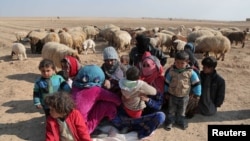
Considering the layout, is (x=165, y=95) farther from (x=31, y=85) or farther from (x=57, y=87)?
(x=31, y=85)

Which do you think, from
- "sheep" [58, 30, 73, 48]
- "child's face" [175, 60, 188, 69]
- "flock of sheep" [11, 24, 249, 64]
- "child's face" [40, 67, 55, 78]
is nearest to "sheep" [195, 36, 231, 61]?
"flock of sheep" [11, 24, 249, 64]

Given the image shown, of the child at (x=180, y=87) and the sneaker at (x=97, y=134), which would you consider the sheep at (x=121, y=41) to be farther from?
the sneaker at (x=97, y=134)

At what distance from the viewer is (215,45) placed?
1426cm

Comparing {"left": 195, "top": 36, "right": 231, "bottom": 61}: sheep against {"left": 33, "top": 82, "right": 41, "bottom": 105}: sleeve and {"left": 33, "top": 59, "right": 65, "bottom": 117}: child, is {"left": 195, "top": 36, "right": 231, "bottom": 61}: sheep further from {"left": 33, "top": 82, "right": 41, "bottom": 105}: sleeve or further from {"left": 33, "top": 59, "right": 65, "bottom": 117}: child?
{"left": 33, "top": 82, "right": 41, "bottom": 105}: sleeve

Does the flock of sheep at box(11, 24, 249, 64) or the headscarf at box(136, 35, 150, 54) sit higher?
the headscarf at box(136, 35, 150, 54)

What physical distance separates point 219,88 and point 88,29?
785 inches

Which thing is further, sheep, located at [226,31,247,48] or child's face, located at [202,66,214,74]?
sheep, located at [226,31,247,48]

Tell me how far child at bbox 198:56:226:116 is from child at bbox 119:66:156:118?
1.61 m

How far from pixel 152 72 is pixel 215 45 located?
955 centimetres

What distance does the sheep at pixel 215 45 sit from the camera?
14.1m

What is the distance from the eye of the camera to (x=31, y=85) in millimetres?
Answer: 8742

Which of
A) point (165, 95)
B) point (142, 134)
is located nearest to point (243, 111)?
point (165, 95)

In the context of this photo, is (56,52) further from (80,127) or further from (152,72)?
(80,127)

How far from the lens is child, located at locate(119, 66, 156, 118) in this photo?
4.74 metres
